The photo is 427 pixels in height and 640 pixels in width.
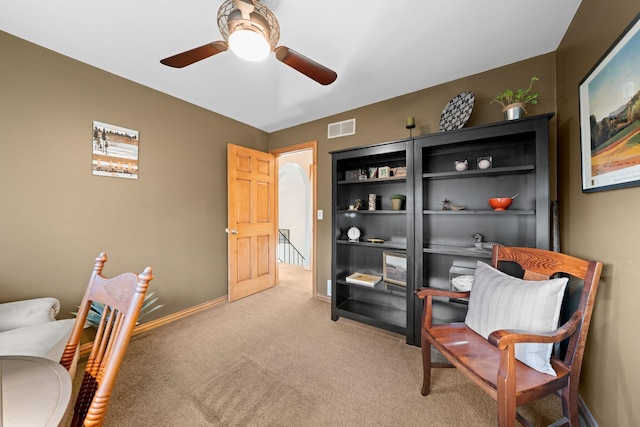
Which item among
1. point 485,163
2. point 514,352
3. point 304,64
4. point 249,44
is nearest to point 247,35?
point 249,44

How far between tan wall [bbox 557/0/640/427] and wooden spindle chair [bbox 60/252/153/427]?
2.00 metres

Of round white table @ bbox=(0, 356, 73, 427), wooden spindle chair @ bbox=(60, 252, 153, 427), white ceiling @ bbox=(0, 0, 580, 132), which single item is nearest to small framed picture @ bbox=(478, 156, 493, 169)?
→ white ceiling @ bbox=(0, 0, 580, 132)

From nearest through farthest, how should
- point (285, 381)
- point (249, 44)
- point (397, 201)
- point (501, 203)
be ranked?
point (249, 44)
point (285, 381)
point (501, 203)
point (397, 201)

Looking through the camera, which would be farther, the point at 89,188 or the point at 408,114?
the point at 408,114

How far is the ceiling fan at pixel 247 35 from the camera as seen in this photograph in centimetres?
127

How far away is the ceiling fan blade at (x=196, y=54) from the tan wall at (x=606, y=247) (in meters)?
2.05

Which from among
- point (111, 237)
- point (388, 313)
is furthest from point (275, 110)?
point (388, 313)

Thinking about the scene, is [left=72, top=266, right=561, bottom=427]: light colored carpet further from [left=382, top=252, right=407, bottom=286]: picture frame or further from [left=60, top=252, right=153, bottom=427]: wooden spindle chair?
[left=60, top=252, right=153, bottom=427]: wooden spindle chair

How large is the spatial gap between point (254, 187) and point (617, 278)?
339 cm

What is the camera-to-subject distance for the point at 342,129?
3070mm

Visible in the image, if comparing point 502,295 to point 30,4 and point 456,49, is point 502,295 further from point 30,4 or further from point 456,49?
point 30,4

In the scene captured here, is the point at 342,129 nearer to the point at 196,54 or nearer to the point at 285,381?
the point at 196,54

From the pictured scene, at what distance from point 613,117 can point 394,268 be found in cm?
186

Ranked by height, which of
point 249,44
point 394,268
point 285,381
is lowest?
point 285,381
